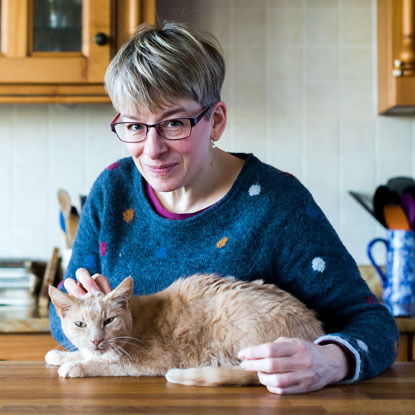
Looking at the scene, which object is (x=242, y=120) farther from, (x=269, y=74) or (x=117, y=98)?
(x=117, y=98)

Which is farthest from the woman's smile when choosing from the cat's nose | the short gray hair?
the cat's nose

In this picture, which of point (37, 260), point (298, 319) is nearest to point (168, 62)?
point (298, 319)

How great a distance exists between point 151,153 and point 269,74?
4.31 ft

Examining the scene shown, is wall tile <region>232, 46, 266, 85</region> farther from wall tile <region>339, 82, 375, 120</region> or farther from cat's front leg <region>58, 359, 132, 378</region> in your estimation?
cat's front leg <region>58, 359, 132, 378</region>

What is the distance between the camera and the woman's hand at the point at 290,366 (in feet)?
2.72

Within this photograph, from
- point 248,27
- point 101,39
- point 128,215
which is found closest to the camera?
point 128,215

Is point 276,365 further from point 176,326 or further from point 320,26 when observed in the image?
point 320,26

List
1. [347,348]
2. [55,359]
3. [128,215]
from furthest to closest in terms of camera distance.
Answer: [128,215], [55,359], [347,348]

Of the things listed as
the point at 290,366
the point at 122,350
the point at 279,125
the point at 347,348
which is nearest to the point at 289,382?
the point at 290,366

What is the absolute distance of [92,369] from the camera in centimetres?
94

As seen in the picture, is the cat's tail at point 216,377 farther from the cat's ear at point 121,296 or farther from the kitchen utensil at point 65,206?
the kitchen utensil at point 65,206

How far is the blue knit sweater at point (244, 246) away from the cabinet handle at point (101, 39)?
75 centimetres

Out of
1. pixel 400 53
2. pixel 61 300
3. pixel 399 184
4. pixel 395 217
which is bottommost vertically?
pixel 61 300

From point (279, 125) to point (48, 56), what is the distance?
896 mm
